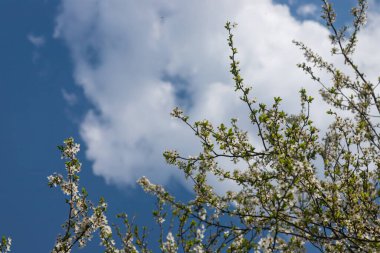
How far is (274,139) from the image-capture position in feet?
23.4

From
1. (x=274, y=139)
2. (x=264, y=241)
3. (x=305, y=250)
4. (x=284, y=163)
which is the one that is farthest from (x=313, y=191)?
(x=305, y=250)

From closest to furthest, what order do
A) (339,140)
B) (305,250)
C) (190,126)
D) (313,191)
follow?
(313,191) → (305,250) → (190,126) → (339,140)

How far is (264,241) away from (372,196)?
2.29 metres

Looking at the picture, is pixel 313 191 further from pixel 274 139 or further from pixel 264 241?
pixel 264 241

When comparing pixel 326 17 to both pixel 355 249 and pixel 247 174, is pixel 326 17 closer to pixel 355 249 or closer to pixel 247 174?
pixel 247 174

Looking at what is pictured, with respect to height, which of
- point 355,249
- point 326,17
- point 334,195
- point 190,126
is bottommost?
point 355,249

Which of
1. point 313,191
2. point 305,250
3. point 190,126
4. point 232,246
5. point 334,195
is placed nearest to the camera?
point 313,191

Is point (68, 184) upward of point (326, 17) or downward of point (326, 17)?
downward

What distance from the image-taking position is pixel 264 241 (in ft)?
24.7

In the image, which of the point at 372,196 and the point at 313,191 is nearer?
the point at 313,191

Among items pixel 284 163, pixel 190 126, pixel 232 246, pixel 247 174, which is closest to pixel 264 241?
pixel 232 246

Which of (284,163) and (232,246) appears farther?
(232,246)

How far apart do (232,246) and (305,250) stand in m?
1.53

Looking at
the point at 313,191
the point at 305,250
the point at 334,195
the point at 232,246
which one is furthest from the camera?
the point at 305,250
